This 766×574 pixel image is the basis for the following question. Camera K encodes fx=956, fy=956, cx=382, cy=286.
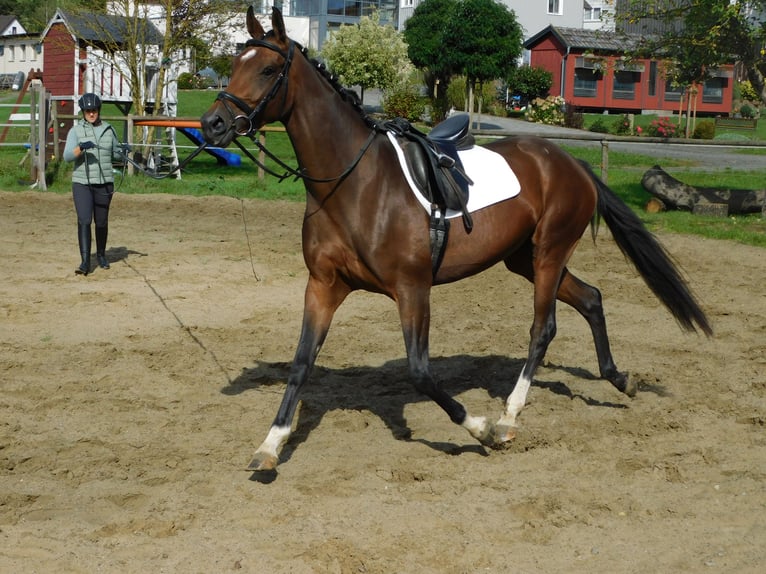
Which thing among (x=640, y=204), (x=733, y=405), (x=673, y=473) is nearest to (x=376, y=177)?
(x=673, y=473)

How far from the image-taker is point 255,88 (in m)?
5.05

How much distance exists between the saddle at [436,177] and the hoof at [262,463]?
4.83 feet

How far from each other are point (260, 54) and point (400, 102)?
A: 3087 cm

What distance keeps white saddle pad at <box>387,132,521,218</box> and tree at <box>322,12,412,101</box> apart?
33603 mm

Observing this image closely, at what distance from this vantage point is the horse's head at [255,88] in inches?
193

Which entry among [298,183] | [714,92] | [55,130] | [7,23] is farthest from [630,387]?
[7,23]

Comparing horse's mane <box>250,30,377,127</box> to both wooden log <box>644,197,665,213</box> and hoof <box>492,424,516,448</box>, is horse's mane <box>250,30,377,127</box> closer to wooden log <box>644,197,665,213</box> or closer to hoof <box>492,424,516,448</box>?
hoof <box>492,424,516,448</box>

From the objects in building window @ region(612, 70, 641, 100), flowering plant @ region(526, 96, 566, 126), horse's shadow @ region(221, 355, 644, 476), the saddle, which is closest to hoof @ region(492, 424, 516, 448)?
horse's shadow @ region(221, 355, 644, 476)

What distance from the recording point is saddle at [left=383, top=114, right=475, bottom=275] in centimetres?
565

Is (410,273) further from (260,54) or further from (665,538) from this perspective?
(665,538)

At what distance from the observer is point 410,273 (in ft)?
17.9

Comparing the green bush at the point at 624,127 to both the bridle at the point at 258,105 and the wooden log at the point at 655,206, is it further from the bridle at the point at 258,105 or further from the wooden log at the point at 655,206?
the bridle at the point at 258,105

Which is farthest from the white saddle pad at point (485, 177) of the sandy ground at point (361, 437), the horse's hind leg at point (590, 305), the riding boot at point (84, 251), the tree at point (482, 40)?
the tree at point (482, 40)

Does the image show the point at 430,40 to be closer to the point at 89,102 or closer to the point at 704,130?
the point at 704,130
